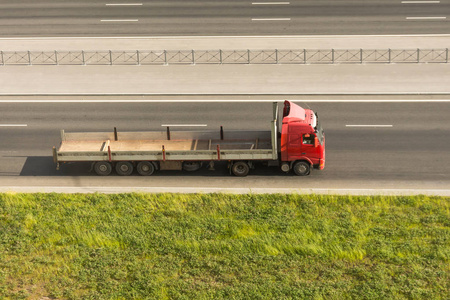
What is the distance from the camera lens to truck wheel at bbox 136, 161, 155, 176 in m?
27.9

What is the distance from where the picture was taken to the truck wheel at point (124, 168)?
28.0 m

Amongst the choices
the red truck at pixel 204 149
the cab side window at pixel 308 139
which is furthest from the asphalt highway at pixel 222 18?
the cab side window at pixel 308 139

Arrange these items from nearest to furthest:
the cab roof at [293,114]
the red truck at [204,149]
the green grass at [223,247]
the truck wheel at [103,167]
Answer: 1. the green grass at [223,247]
2. the red truck at [204,149]
3. the cab roof at [293,114]
4. the truck wheel at [103,167]

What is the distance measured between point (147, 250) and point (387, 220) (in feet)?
28.9

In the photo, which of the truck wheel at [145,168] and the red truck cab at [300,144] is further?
the truck wheel at [145,168]

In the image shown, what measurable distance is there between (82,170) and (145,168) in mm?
3013

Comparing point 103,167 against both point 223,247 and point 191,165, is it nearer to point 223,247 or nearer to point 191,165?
point 191,165

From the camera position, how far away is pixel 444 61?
38875 millimetres

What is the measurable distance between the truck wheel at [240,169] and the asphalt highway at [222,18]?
57.0 ft

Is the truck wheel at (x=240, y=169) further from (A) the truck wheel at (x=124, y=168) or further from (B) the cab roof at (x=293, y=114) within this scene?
(A) the truck wheel at (x=124, y=168)

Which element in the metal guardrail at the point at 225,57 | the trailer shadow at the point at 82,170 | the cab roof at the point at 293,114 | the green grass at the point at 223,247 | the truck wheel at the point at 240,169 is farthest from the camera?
the metal guardrail at the point at 225,57

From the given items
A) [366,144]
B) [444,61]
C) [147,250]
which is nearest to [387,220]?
[366,144]

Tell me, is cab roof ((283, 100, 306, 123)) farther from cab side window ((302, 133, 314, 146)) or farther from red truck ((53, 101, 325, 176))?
cab side window ((302, 133, 314, 146))

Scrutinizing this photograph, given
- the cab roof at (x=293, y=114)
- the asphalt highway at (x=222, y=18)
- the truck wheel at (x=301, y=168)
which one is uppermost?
the asphalt highway at (x=222, y=18)
